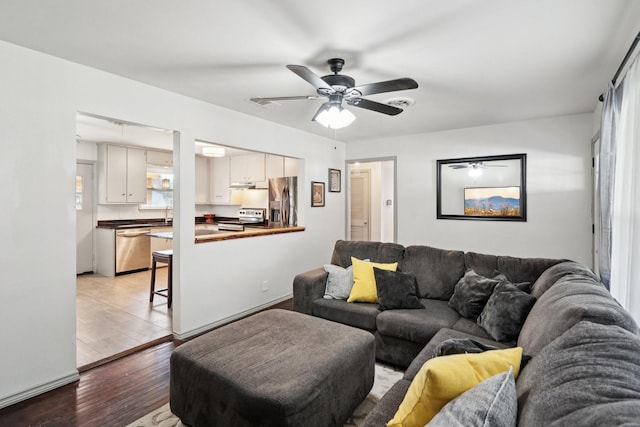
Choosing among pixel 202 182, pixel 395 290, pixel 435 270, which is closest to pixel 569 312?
pixel 395 290

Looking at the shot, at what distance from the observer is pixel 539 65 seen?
2512mm

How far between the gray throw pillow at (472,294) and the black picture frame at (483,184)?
1913 millimetres

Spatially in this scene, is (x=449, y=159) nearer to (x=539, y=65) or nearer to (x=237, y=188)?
(x=539, y=65)

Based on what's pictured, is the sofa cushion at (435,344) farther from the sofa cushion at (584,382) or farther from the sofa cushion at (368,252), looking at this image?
the sofa cushion at (368,252)

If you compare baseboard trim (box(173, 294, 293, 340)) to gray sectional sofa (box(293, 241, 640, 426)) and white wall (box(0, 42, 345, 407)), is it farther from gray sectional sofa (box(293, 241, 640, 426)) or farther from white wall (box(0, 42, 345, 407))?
gray sectional sofa (box(293, 241, 640, 426))

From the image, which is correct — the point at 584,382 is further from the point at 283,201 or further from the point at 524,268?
the point at 283,201

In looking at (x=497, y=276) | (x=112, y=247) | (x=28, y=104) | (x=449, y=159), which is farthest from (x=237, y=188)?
(x=497, y=276)

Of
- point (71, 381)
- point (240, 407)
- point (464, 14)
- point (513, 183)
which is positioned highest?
point (464, 14)

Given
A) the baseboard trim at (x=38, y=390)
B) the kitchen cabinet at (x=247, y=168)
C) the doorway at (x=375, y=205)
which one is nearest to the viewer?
the baseboard trim at (x=38, y=390)

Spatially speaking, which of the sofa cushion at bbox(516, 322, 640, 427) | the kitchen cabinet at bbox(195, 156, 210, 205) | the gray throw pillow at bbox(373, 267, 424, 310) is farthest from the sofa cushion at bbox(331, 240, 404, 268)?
the kitchen cabinet at bbox(195, 156, 210, 205)

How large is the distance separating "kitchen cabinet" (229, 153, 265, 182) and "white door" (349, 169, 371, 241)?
2093 millimetres

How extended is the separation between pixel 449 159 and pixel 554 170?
1.24 metres

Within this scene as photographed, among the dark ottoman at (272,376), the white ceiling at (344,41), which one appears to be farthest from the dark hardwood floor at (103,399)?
the white ceiling at (344,41)

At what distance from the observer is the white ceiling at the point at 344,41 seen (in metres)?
1.79
